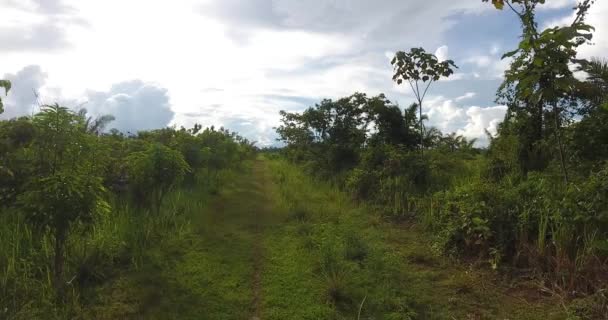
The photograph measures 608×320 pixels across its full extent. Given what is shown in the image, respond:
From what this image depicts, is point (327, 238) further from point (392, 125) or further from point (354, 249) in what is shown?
point (392, 125)

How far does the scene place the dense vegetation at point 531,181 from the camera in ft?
14.8

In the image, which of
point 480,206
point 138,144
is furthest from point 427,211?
point 138,144

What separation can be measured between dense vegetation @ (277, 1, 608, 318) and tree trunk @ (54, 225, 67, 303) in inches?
187

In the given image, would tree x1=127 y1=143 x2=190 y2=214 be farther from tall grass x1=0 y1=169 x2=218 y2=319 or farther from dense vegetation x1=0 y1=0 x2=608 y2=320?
tall grass x1=0 y1=169 x2=218 y2=319

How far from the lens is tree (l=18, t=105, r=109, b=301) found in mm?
3965

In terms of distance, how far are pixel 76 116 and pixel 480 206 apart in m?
5.14

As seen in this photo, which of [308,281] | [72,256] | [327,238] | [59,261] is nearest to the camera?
[59,261]

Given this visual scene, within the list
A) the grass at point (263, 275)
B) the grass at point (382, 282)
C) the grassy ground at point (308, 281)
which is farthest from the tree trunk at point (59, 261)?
the grass at point (382, 282)

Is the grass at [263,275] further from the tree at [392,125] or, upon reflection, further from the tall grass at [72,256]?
the tree at [392,125]

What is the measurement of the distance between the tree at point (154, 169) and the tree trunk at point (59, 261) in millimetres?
2733

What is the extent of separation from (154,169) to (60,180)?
313 centimetres

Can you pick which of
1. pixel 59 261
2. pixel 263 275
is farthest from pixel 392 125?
pixel 59 261

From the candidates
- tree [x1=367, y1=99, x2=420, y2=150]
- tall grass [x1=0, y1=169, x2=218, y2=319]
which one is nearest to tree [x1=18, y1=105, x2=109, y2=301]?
tall grass [x1=0, y1=169, x2=218, y2=319]

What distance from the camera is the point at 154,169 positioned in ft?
23.4
